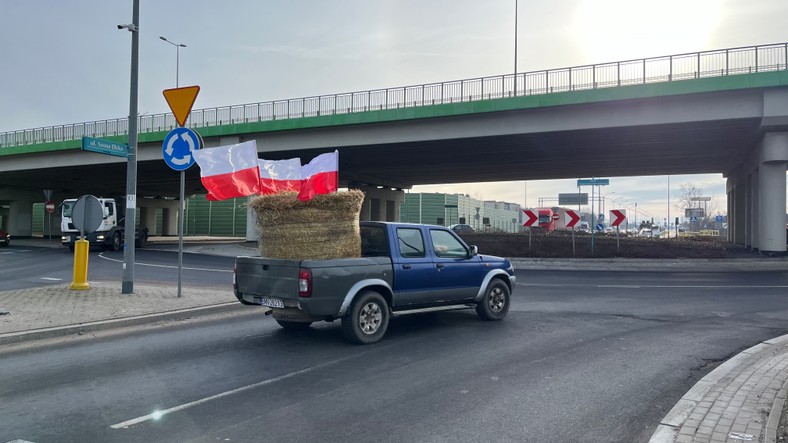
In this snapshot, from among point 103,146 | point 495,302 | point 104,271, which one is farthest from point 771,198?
point 104,271

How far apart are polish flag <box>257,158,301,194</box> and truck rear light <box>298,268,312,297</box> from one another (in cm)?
179

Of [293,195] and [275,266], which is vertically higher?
[293,195]

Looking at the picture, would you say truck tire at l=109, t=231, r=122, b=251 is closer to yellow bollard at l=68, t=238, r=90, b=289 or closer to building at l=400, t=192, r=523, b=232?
yellow bollard at l=68, t=238, r=90, b=289

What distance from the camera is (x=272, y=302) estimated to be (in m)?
7.59

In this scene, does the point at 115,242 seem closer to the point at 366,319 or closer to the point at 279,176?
the point at 279,176

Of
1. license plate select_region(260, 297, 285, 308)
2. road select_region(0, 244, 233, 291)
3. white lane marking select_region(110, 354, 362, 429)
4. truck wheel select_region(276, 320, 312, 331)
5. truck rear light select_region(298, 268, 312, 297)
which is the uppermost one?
truck rear light select_region(298, 268, 312, 297)

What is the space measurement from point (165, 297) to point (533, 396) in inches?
337

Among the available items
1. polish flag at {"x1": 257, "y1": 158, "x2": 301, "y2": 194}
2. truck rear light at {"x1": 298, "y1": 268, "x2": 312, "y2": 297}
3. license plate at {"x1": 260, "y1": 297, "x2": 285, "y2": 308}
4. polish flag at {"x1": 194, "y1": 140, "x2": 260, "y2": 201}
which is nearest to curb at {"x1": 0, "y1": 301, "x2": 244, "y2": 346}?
polish flag at {"x1": 194, "y1": 140, "x2": 260, "y2": 201}

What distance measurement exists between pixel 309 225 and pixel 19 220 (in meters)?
54.8

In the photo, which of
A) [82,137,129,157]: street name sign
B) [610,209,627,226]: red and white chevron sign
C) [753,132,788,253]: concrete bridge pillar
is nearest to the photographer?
[82,137,129,157]: street name sign

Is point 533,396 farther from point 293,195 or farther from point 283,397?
point 293,195

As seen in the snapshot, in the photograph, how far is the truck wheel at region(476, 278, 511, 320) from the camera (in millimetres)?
9445

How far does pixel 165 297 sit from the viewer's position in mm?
11422

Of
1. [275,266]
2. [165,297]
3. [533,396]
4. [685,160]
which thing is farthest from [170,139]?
[685,160]
